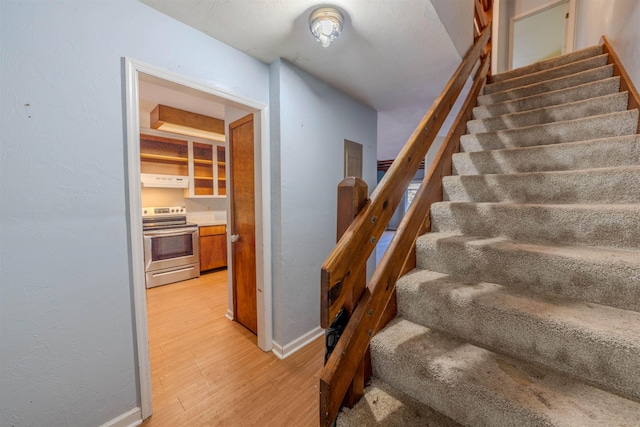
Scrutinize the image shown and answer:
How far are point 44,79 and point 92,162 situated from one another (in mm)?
382

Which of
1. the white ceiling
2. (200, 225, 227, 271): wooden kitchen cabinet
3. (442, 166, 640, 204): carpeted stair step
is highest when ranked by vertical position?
the white ceiling

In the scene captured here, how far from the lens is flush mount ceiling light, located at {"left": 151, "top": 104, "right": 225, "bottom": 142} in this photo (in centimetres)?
319

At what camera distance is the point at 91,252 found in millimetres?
1228

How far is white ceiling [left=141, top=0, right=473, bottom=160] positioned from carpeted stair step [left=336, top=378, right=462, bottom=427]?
76.2 inches

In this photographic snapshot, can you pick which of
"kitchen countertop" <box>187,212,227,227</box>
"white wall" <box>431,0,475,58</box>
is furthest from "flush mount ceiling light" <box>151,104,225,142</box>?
"white wall" <box>431,0,475,58</box>

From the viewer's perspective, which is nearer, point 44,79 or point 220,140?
point 44,79

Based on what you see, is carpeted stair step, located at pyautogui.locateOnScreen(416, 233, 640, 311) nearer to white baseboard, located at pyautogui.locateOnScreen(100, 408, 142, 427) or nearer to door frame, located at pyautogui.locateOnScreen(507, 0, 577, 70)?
white baseboard, located at pyautogui.locateOnScreen(100, 408, 142, 427)

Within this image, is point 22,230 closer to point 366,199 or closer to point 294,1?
point 366,199

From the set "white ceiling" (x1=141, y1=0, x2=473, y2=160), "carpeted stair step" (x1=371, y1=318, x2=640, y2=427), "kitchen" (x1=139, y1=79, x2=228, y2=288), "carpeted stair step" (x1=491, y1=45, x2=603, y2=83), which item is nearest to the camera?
"carpeted stair step" (x1=371, y1=318, x2=640, y2=427)

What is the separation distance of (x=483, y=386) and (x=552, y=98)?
2445 mm

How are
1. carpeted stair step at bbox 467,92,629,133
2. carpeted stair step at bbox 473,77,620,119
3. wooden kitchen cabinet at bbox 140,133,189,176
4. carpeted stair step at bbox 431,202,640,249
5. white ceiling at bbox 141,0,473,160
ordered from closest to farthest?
carpeted stair step at bbox 431,202,640,249
white ceiling at bbox 141,0,473,160
carpeted stair step at bbox 467,92,629,133
carpeted stair step at bbox 473,77,620,119
wooden kitchen cabinet at bbox 140,133,189,176

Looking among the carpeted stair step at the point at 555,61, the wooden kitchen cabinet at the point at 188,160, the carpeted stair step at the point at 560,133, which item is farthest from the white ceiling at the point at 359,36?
the wooden kitchen cabinet at the point at 188,160

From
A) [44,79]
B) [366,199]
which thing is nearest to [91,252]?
[44,79]

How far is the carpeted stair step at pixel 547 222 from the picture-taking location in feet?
A: 3.30
